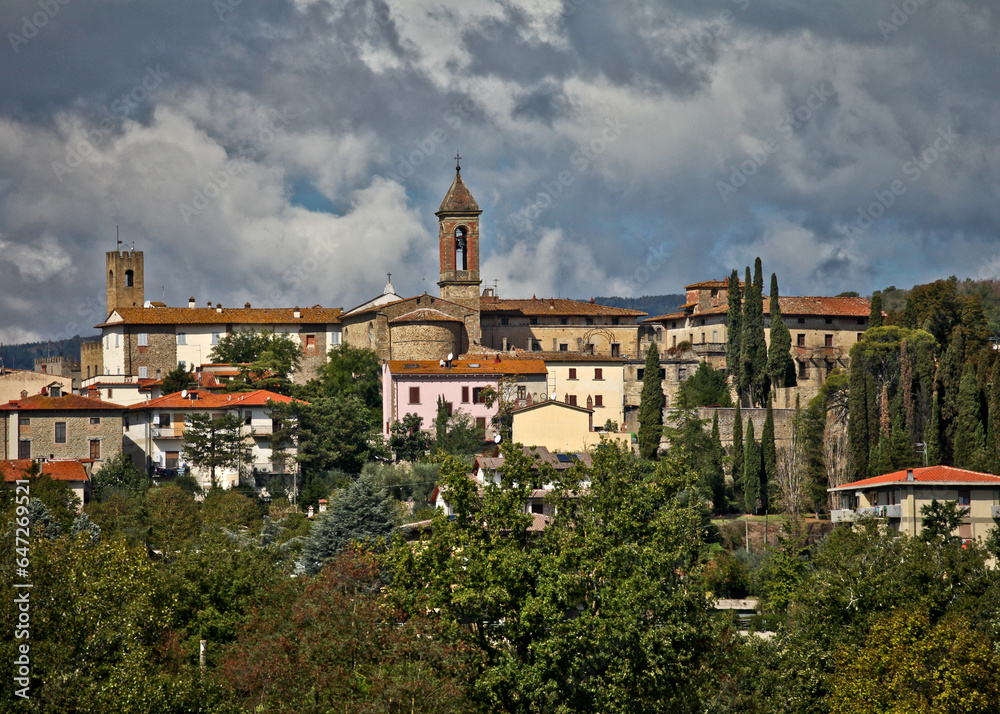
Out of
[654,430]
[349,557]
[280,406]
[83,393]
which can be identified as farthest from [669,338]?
[349,557]

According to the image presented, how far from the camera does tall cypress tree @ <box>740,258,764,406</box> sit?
2756 inches

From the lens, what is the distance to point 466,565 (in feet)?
92.6

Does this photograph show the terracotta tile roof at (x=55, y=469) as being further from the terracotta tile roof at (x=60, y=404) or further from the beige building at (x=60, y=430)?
the terracotta tile roof at (x=60, y=404)

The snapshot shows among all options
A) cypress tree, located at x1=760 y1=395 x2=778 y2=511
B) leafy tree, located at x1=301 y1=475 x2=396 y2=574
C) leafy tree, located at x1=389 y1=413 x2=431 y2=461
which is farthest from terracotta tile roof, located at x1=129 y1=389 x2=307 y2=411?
cypress tree, located at x1=760 y1=395 x2=778 y2=511

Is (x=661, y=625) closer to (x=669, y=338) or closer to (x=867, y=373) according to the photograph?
(x=867, y=373)

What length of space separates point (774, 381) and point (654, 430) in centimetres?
939

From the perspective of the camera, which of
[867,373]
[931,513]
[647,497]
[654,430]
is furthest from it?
[654,430]

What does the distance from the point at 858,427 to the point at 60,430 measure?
3609 cm

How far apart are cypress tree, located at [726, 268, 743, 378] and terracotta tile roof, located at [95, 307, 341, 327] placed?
23038 mm

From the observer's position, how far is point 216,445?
60.8 m

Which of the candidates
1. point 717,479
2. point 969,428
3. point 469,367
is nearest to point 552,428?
point 717,479

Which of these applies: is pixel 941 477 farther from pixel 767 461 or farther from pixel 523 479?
pixel 523 479

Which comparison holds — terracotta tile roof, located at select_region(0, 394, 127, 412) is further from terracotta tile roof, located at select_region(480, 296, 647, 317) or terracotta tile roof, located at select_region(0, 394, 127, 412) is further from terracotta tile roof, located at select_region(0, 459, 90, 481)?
terracotta tile roof, located at select_region(480, 296, 647, 317)

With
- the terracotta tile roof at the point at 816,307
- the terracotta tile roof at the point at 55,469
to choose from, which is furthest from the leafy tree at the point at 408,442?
the terracotta tile roof at the point at 816,307
